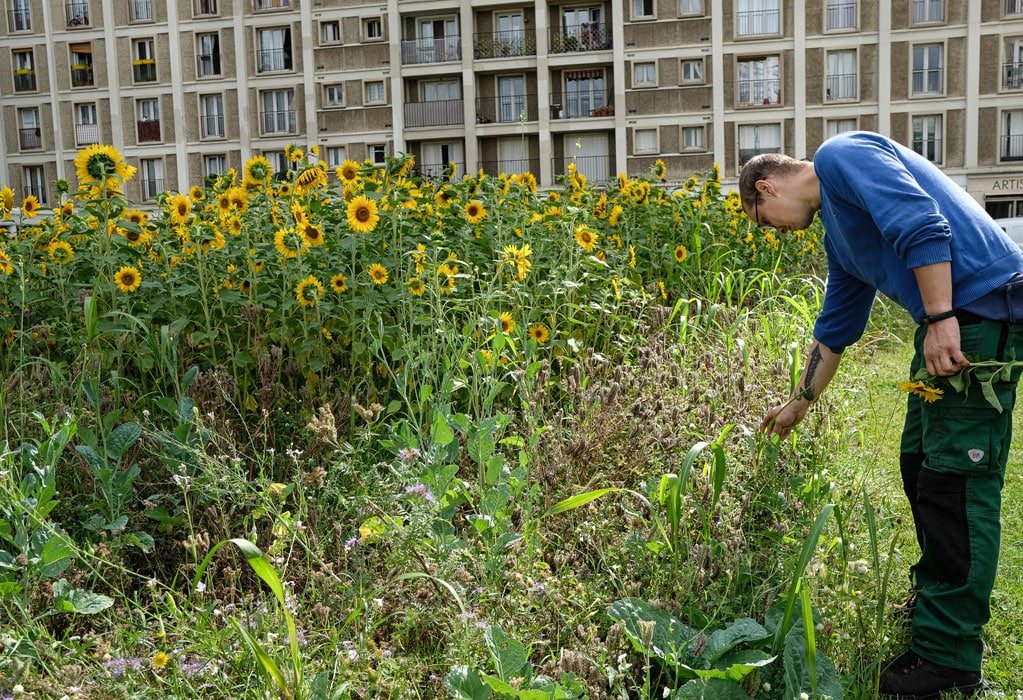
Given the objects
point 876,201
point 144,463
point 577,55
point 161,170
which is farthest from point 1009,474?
point 161,170

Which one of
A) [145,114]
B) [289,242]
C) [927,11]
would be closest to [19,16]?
[145,114]

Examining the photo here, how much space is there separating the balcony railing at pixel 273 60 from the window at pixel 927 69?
21659 mm

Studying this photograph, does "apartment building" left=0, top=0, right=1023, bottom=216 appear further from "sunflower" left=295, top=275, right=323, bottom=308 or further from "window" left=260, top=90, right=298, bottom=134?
"sunflower" left=295, top=275, right=323, bottom=308

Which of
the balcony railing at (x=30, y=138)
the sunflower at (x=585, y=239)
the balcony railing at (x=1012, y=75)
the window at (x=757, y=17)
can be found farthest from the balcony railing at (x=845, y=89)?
the balcony railing at (x=30, y=138)

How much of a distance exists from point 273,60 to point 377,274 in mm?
32943

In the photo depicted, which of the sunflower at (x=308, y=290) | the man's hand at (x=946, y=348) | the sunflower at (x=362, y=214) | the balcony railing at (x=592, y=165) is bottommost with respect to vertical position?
the man's hand at (x=946, y=348)

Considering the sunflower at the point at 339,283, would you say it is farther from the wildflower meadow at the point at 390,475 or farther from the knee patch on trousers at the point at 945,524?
the knee patch on trousers at the point at 945,524

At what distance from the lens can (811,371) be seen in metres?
2.96

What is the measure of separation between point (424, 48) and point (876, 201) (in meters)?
32.1

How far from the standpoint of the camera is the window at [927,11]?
96.2 feet

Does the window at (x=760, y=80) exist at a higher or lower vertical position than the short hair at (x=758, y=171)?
higher

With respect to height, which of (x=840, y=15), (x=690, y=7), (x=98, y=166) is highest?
(x=690, y=7)

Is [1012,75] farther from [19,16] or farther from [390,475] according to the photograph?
[19,16]

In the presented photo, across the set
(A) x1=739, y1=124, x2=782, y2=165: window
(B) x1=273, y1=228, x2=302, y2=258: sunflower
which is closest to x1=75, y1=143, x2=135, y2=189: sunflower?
(B) x1=273, y1=228, x2=302, y2=258: sunflower
